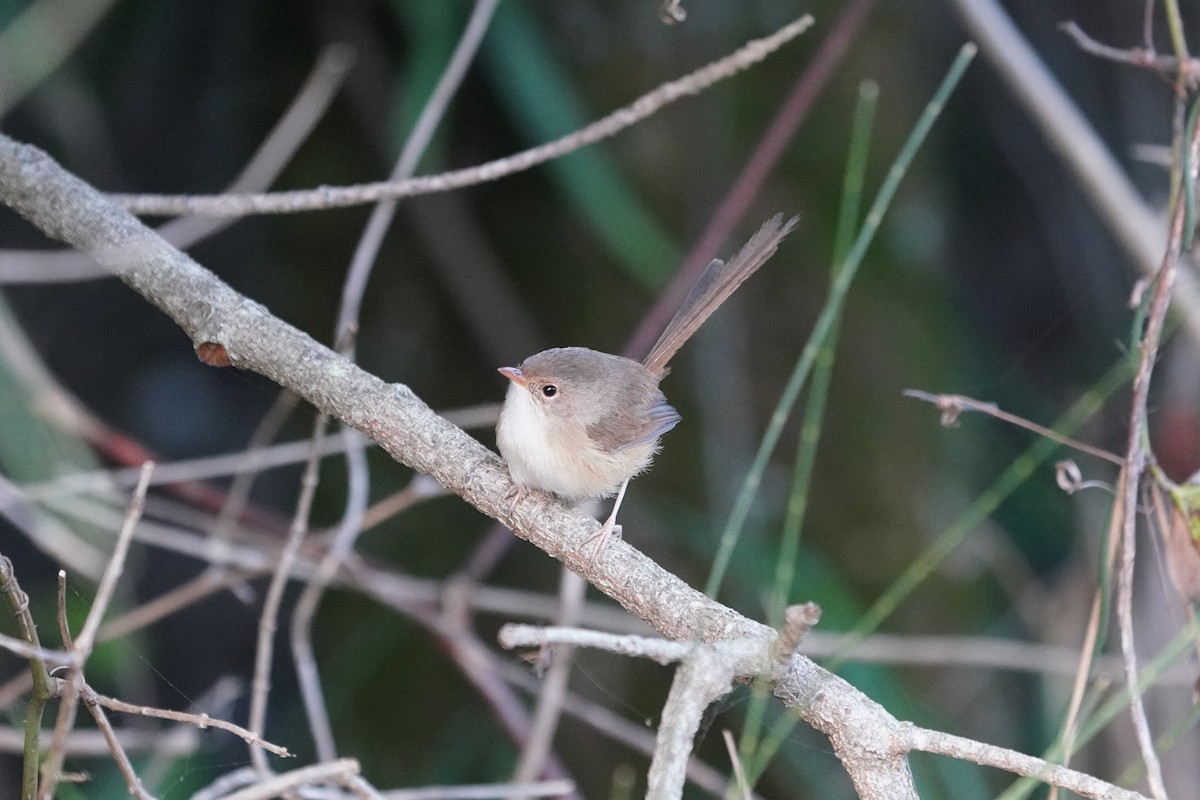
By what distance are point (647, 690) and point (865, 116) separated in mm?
1767

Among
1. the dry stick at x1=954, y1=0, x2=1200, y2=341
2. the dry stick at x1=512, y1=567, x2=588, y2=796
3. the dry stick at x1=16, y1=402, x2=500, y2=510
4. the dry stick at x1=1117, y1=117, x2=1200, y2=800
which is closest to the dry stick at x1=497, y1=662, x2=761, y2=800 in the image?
the dry stick at x1=512, y1=567, x2=588, y2=796

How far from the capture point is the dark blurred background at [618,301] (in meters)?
3.16

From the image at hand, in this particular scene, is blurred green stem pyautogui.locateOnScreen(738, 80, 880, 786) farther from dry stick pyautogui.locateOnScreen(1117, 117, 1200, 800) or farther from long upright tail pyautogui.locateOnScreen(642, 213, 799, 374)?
dry stick pyautogui.locateOnScreen(1117, 117, 1200, 800)

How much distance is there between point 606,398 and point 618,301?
1.28m

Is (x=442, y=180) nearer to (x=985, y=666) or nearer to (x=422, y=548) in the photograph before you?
(x=422, y=548)

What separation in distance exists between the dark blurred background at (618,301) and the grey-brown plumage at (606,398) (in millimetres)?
904

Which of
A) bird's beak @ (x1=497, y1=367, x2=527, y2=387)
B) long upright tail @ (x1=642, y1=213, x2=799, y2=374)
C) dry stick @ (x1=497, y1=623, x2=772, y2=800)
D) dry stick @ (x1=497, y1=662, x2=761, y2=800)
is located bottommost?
dry stick @ (x1=497, y1=623, x2=772, y2=800)

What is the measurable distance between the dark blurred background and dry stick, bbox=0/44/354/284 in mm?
170

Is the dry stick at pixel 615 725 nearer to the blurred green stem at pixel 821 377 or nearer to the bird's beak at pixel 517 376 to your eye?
the blurred green stem at pixel 821 377

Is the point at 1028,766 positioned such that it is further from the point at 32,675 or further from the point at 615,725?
the point at 615,725

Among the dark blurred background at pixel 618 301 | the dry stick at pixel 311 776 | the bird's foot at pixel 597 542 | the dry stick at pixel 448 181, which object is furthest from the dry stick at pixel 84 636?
the dark blurred background at pixel 618 301

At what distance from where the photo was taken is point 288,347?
1.55m

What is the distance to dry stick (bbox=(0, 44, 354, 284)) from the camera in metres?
2.38

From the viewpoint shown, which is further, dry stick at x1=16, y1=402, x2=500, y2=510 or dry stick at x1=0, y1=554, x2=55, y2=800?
dry stick at x1=16, y1=402, x2=500, y2=510
